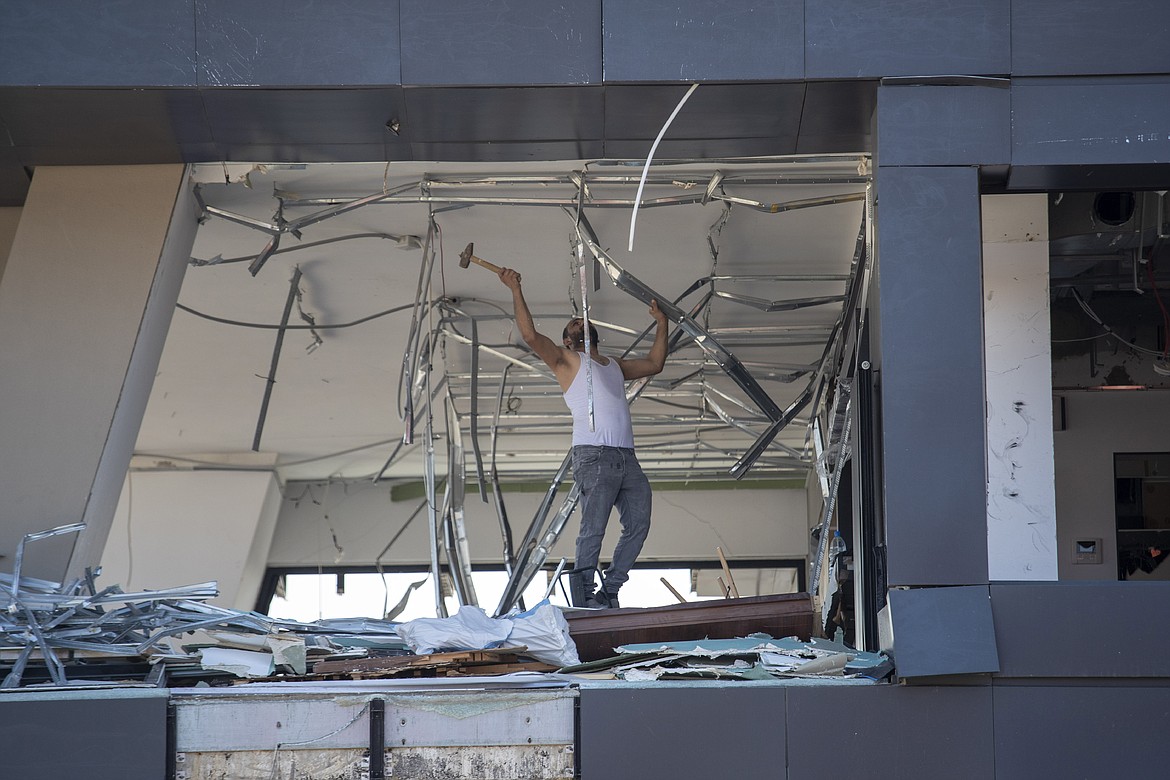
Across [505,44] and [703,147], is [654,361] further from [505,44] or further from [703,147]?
[505,44]

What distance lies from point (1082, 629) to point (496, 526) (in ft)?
26.9

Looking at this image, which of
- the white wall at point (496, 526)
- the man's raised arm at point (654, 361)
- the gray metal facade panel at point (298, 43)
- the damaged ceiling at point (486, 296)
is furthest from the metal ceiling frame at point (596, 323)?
the white wall at point (496, 526)

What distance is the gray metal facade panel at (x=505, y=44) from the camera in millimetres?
4270

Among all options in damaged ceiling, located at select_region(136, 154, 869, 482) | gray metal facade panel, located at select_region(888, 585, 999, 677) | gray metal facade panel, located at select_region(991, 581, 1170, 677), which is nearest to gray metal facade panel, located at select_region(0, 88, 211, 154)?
damaged ceiling, located at select_region(136, 154, 869, 482)

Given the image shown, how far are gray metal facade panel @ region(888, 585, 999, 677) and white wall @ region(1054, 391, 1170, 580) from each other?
3715 millimetres

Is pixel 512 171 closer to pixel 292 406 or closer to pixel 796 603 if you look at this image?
pixel 796 603

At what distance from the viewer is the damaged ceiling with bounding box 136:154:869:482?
5.62 m

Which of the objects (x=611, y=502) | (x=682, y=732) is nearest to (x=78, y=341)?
(x=611, y=502)

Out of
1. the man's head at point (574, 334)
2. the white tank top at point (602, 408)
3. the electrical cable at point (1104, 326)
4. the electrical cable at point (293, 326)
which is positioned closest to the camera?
the white tank top at point (602, 408)

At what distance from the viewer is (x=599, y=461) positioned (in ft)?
18.4

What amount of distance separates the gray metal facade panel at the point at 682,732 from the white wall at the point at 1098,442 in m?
4.08

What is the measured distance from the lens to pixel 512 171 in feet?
18.2

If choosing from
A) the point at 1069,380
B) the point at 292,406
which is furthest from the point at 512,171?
the point at 292,406

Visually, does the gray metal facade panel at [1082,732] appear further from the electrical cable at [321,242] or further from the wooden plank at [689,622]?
the electrical cable at [321,242]
